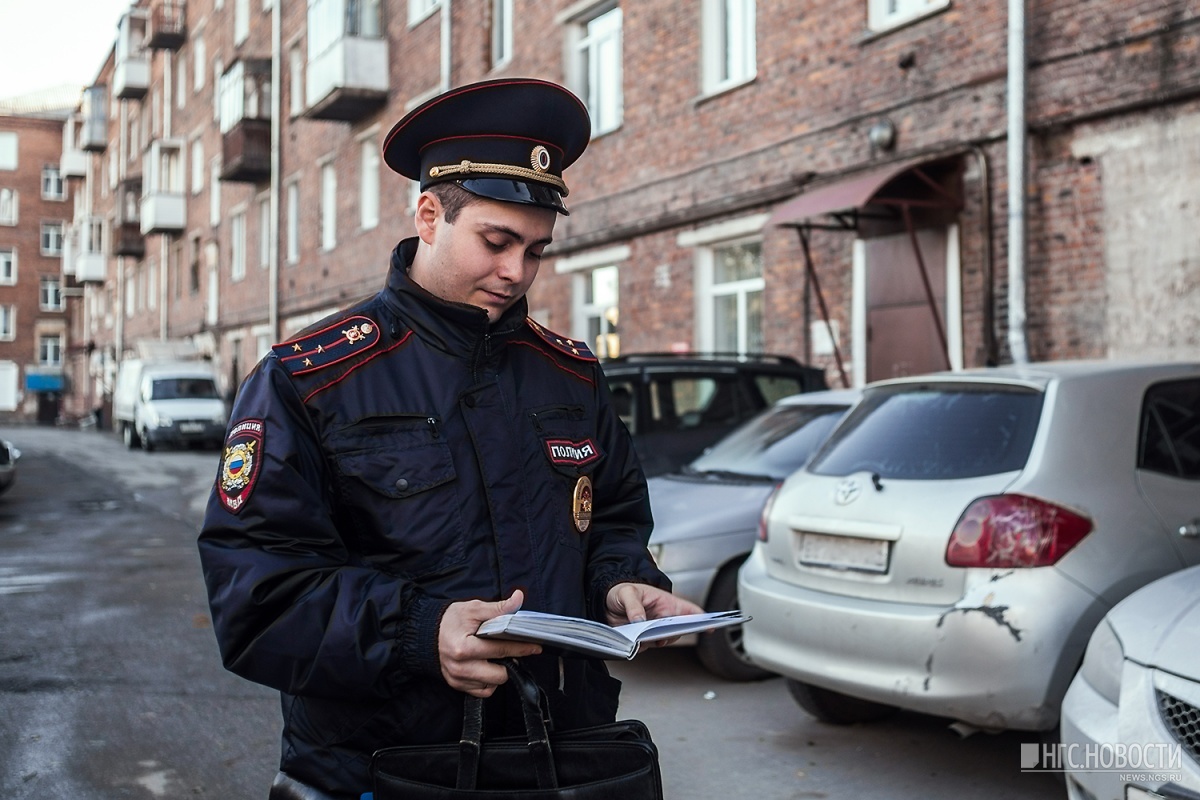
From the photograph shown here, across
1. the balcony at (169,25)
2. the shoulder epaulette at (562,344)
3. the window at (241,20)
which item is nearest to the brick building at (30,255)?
the balcony at (169,25)

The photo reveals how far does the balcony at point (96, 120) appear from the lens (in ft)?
170

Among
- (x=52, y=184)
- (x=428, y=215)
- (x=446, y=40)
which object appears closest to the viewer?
(x=428, y=215)

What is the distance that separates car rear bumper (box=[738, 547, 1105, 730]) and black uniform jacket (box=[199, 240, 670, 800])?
244cm

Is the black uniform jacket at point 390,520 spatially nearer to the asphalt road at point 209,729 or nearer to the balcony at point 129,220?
the asphalt road at point 209,729

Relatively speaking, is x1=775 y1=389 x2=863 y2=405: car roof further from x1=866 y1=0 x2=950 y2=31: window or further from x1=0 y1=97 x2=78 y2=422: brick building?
x1=0 y1=97 x2=78 y2=422: brick building

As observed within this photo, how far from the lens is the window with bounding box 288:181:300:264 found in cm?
2792

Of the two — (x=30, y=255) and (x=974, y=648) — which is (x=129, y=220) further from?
(x=974, y=648)

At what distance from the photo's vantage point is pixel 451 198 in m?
2.08

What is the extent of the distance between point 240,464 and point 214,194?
35728 millimetres

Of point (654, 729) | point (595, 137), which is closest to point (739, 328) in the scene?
point (595, 137)

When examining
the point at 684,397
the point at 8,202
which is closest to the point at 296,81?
the point at 684,397

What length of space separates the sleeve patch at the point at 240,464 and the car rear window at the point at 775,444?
5149mm

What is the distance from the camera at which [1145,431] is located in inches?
185

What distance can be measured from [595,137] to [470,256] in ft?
48.3
